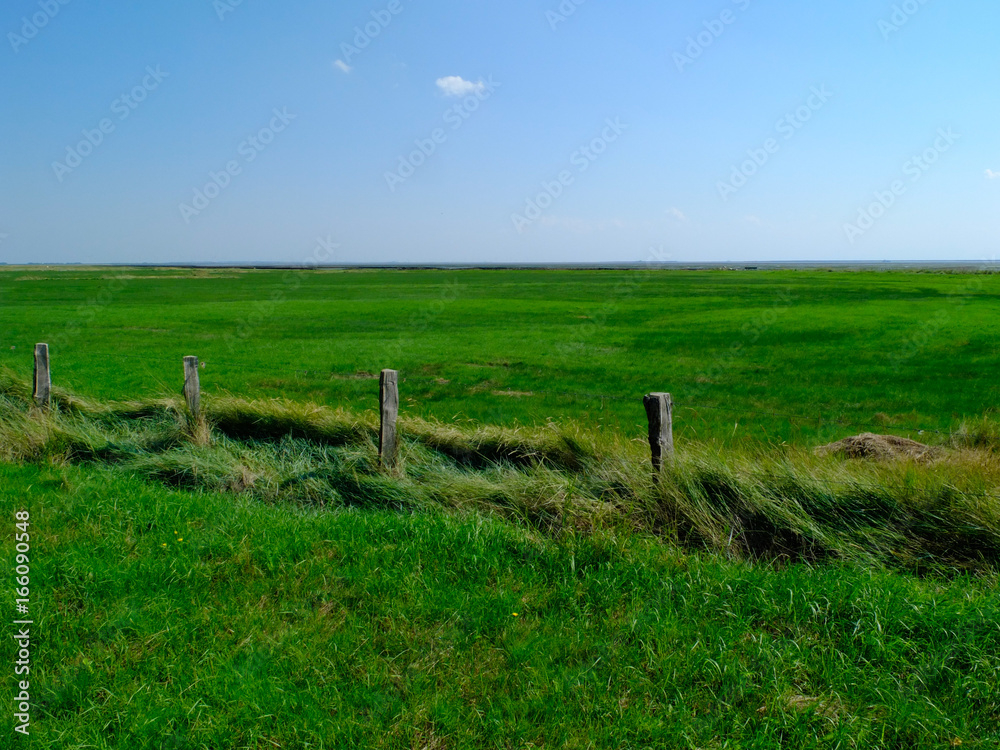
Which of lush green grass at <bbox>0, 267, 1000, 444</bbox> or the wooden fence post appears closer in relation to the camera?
the wooden fence post

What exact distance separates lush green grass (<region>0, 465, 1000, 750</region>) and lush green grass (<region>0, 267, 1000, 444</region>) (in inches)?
281

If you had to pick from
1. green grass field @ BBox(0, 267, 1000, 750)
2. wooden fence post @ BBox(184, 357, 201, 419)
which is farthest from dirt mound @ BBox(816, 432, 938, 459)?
wooden fence post @ BBox(184, 357, 201, 419)

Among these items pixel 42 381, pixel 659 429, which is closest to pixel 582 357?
pixel 42 381

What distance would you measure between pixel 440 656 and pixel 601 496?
3085 millimetres

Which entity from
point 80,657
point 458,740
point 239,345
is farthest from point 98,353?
point 458,740

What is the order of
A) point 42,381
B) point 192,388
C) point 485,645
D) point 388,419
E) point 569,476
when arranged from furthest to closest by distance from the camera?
point 42,381
point 192,388
point 388,419
point 569,476
point 485,645

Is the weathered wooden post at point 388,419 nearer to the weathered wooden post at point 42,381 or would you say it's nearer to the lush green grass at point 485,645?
the lush green grass at point 485,645

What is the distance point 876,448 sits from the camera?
1073 cm

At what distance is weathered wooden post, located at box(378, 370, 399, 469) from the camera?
8.84 m

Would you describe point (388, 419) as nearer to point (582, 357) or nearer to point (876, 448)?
point (876, 448)

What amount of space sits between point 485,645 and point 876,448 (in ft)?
28.2

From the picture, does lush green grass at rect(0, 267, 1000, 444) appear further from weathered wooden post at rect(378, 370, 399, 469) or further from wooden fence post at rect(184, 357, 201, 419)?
weathered wooden post at rect(378, 370, 399, 469)

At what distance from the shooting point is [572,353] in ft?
88.1

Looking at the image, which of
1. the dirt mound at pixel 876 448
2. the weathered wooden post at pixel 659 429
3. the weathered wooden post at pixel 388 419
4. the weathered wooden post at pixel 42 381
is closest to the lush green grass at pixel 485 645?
the weathered wooden post at pixel 659 429
